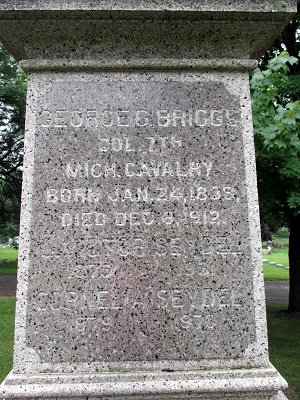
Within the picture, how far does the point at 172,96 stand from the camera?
2.76m

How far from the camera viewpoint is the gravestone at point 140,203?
2.46 meters

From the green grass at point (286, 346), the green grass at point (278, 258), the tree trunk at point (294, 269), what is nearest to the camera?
the green grass at point (286, 346)

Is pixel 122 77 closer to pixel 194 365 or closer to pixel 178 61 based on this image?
pixel 178 61

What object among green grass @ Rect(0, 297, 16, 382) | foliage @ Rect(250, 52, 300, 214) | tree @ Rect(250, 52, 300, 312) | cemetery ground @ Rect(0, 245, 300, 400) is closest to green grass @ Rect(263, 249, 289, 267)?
cemetery ground @ Rect(0, 245, 300, 400)

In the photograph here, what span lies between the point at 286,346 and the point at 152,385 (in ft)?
20.8

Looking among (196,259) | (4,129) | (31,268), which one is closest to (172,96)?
(196,259)

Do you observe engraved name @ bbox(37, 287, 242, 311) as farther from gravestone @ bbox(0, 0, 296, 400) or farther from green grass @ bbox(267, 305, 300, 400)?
green grass @ bbox(267, 305, 300, 400)

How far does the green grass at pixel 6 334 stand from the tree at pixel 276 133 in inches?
196

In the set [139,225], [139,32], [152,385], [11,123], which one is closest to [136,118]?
[139,32]

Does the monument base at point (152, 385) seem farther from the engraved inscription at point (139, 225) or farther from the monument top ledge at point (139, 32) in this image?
the monument top ledge at point (139, 32)

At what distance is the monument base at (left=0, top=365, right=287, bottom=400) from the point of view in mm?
2312

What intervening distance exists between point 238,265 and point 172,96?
1.19 metres

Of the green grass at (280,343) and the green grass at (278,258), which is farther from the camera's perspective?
the green grass at (278,258)

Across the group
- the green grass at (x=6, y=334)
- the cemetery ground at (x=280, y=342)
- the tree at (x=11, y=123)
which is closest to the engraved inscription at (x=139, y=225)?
the cemetery ground at (x=280, y=342)
